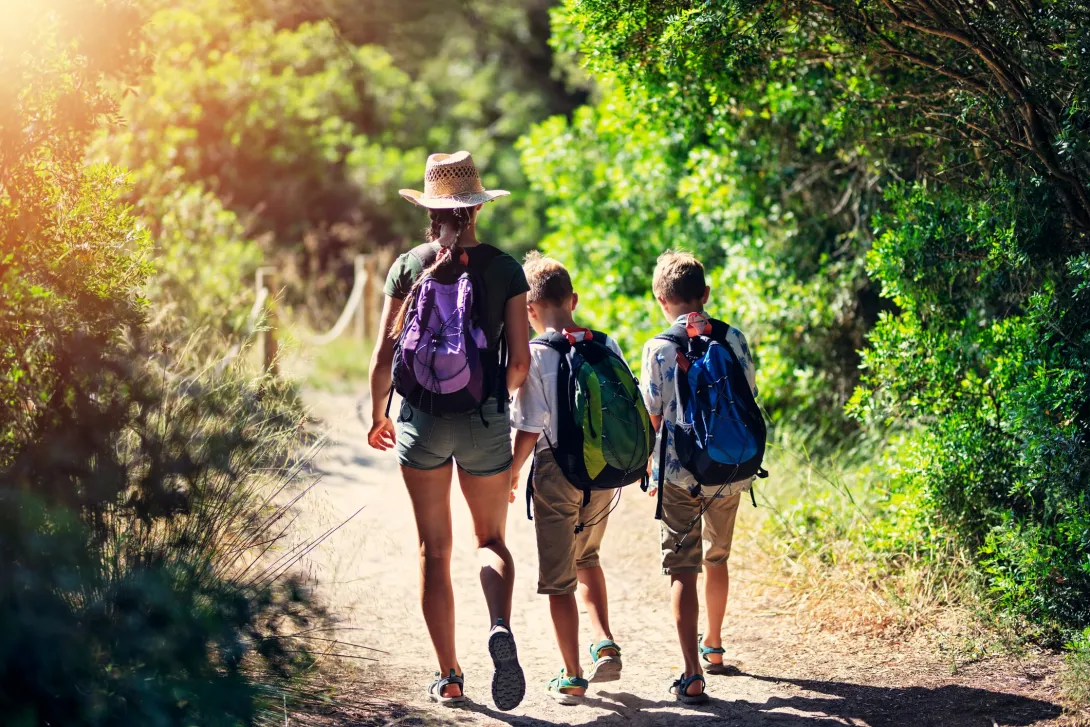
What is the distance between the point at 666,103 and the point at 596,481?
113 inches

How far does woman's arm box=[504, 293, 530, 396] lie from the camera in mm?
3939

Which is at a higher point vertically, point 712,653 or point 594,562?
point 594,562

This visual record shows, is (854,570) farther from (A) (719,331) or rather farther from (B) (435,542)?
(B) (435,542)

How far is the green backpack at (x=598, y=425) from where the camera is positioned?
399 centimetres

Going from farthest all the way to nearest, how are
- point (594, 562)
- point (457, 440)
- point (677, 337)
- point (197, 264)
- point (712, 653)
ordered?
1. point (197, 264)
2. point (712, 653)
3. point (594, 562)
4. point (677, 337)
5. point (457, 440)

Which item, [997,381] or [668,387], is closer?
[668,387]

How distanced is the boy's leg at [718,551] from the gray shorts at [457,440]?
940 millimetres

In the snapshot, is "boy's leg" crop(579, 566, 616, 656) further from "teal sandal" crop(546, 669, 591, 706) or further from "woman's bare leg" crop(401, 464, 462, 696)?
"woman's bare leg" crop(401, 464, 462, 696)

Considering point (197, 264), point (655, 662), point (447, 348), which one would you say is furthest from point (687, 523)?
point (197, 264)

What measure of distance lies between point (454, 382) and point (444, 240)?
55cm

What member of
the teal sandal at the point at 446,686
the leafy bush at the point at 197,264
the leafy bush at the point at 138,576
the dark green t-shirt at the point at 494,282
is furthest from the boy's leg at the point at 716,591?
the leafy bush at the point at 197,264

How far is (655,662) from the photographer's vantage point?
4.85 m

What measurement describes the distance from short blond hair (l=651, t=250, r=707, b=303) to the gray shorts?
868 millimetres

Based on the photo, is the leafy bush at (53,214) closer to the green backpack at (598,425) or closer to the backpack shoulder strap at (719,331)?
the green backpack at (598,425)
